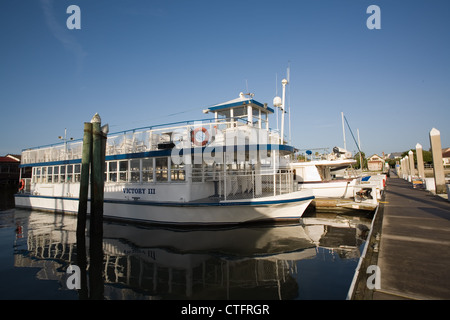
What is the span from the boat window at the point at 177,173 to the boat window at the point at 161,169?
0.36 m

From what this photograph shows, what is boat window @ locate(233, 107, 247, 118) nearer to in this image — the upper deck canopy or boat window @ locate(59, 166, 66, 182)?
the upper deck canopy

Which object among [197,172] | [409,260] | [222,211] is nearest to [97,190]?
[197,172]

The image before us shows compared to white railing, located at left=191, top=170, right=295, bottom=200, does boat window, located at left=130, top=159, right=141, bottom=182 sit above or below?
above

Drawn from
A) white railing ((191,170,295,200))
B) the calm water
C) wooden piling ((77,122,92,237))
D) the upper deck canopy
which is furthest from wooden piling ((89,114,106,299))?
the upper deck canopy

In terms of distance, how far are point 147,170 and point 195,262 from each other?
6602 millimetres

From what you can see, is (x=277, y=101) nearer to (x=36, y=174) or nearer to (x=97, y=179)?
(x=97, y=179)

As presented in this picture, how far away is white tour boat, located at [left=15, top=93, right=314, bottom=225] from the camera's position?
10344 mm

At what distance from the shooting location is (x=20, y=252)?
823 centimetres

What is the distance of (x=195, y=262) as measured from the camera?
6.94 metres

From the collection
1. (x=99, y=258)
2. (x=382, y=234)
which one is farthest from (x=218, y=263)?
(x=382, y=234)

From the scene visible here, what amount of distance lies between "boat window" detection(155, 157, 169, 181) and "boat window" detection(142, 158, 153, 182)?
16.3 inches

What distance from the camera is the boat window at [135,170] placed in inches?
496

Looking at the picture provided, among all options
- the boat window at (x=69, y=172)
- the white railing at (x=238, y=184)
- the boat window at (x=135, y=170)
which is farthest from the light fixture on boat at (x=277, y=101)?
the boat window at (x=69, y=172)
